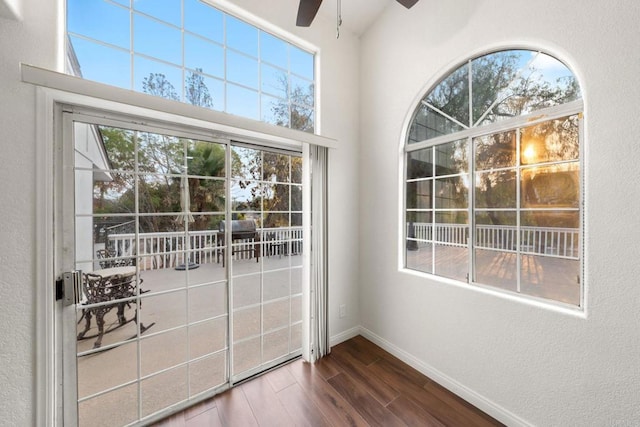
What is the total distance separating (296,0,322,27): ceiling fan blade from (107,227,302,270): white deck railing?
5.48ft

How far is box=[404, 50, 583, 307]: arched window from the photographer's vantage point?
1.53 metres

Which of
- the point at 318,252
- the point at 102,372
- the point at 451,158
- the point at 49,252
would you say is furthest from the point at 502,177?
the point at 102,372

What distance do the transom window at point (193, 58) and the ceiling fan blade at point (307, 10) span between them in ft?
2.08

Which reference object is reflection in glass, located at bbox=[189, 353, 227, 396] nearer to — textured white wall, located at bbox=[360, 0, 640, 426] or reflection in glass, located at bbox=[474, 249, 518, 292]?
textured white wall, located at bbox=[360, 0, 640, 426]

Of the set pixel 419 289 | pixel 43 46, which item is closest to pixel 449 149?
pixel 419 289

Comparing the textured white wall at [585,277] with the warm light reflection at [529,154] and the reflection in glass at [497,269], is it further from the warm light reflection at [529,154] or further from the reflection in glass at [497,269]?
the warm light reflection at [529,154]

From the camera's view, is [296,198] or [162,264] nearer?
[162,264]

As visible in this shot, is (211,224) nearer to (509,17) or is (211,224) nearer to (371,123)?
(371,123)

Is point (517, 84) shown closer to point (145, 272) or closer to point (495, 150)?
point (495, 150)

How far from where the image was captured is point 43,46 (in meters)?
1.31

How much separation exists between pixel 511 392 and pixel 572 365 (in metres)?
0.45

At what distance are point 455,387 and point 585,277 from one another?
125 centimetres

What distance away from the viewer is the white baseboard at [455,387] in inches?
64.6

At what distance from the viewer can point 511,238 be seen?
1756mm
